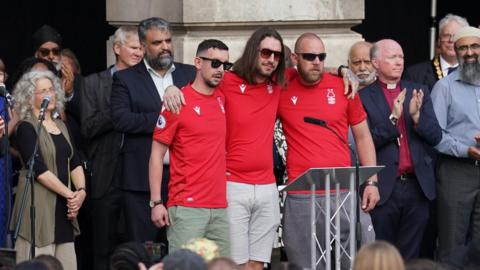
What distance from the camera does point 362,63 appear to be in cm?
1223

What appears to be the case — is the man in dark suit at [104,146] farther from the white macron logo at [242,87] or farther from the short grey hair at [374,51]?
the short grey hair at [374,51]

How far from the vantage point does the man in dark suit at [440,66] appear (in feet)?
41.6

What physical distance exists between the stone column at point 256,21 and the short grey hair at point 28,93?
149 cm

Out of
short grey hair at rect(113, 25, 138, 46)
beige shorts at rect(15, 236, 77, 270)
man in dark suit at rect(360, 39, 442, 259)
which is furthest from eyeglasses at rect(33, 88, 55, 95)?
man in dark suit at rect(360, 39, 442, 259)

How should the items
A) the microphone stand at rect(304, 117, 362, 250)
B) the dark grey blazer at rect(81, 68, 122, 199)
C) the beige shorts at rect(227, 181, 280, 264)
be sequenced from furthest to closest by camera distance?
the dark grey blazer at rect(81, 68, 122, 199) → the beige shorts at rect(227, 181, 280, 264) → the microphone stand at rect(304, 117, 362, 250)

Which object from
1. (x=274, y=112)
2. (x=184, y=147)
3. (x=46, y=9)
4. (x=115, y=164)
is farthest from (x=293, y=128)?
(x=46, y=9)

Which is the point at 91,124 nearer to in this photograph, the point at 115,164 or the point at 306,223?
the point at 115,164

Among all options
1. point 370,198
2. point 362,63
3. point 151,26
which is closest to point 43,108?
point 151,26

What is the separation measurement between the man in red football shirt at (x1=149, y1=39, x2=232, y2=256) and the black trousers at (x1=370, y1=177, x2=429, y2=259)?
1615 mm

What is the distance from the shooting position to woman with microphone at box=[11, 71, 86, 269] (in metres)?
11.1

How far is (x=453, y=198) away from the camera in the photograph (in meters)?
11.8

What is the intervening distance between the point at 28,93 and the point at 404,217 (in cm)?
299

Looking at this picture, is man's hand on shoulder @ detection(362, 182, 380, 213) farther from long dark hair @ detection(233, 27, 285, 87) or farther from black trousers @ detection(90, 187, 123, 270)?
black trousers @ detection(90, 187, 123, 270)

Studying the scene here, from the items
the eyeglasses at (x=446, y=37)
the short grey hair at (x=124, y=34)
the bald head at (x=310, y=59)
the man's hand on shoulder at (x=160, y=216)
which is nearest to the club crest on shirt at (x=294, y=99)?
the bald head at (x=310, y=59)
